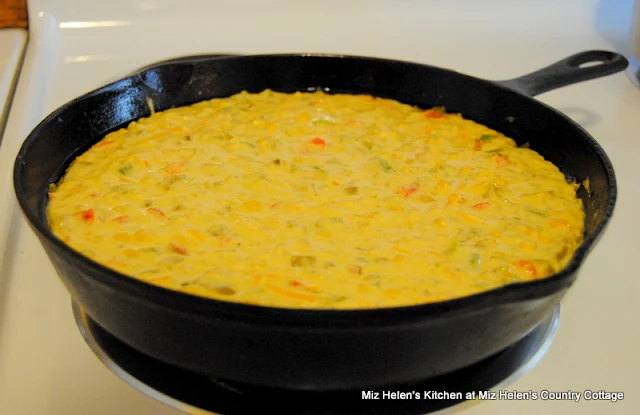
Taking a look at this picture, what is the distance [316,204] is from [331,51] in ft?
3.81

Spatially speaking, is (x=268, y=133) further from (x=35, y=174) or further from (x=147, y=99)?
(x=35, y=174)

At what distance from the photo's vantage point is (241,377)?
0.96 m

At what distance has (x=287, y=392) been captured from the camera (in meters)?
1.04

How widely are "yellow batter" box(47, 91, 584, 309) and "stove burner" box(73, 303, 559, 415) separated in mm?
145

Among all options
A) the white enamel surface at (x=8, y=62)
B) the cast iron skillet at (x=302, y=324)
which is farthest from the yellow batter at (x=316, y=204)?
the white enamel surface at (x=8, y=62)

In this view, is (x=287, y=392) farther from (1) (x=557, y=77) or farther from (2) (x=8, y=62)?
(2) (x=8, y=62)

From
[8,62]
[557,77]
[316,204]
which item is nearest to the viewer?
[316,204]

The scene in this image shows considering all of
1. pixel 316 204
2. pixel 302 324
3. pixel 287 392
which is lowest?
pixel 287 392

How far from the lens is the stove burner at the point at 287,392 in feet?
3.40

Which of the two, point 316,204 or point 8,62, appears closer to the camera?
point 316,204

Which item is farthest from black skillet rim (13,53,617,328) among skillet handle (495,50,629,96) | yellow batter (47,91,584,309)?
skillet handle (495,50,629,96)

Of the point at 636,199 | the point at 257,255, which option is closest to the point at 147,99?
the point at 257,255

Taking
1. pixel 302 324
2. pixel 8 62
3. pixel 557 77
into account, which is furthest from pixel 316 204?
pixel 8 62

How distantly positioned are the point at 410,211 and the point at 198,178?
0.49 metres
